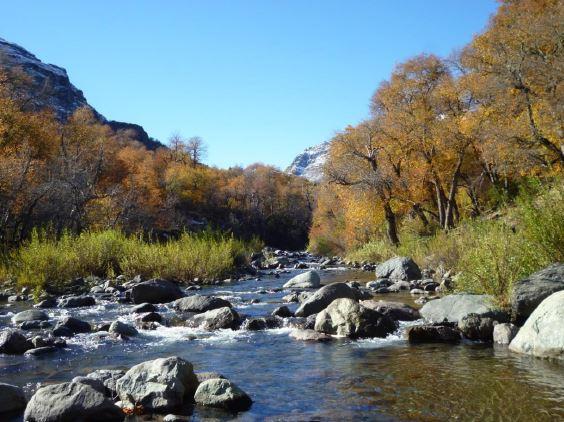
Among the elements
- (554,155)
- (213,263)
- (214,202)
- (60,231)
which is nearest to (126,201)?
(60,231)

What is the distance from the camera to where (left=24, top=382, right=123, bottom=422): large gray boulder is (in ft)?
17.4

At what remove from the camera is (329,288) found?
12375mm

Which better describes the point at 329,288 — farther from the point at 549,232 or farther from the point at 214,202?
the point at 214,202

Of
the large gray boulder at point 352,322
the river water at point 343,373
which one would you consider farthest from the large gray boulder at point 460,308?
the large gray boulder at point 352,322

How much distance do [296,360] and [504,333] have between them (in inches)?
142

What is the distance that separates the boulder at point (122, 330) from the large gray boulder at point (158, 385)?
153 inches

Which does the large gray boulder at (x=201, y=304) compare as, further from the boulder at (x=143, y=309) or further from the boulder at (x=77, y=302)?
the boulder at (x=77, y=302)

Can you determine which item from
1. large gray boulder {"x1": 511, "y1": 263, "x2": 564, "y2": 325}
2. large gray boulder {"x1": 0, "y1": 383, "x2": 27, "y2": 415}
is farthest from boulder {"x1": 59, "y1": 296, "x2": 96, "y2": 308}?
large gray boulder {"x1": 511, "y1": 263, "x2": 564, "y2": 325}

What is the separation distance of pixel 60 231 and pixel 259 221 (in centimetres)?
5598

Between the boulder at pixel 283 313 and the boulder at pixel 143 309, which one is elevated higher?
the boulder at pixel 283 313

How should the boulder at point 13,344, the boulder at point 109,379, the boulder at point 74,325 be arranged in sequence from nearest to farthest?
the boulder at point 109,379 < the boulder at point 13,344 < the boulder at point 74,325

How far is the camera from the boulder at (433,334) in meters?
8.75

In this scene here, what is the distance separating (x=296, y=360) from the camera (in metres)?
8.03

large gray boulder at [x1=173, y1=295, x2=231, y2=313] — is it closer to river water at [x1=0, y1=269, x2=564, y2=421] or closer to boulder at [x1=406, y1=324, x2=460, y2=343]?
river water at [x1=0, y1=269, x2=564, y2=421]
